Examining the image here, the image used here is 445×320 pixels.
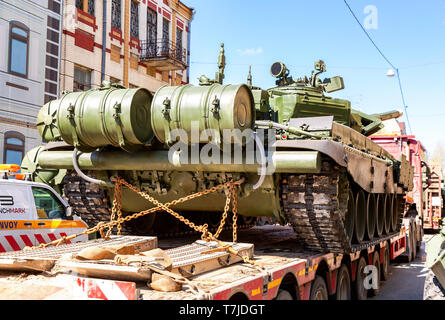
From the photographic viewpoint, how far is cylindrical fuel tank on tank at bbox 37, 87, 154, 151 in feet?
18.5

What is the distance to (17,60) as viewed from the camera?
49.8 feet

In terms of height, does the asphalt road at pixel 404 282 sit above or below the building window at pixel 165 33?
below

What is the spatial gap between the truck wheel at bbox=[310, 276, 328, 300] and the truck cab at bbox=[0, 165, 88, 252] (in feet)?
11.7

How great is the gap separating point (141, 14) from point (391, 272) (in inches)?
584

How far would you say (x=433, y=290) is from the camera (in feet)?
15.6

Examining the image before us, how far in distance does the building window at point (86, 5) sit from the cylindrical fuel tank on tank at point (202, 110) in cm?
1366

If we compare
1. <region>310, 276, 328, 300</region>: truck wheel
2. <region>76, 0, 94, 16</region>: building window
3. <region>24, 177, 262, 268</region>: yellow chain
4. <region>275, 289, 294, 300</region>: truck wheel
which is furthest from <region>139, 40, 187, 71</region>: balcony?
<region>275, 289, 294, 300</region>: truck wheel

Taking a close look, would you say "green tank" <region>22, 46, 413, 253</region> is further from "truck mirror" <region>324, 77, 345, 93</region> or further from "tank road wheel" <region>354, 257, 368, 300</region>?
"truck mirror" <region>324, 77, 345, 93</region>

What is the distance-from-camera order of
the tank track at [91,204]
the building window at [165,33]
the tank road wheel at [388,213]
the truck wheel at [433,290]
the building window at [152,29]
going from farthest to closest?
the building window at [165,33] < the building window at [152,29] < the tank road wheel at [388,213] < the tank track at [91,204] < the truck wheel at [433,290]

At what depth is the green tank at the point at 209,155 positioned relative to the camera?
214 inches

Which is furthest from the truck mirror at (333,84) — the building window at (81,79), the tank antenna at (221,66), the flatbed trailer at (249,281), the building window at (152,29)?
the building window at (152,29)

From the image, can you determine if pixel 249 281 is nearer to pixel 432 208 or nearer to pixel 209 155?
pixel 209 155

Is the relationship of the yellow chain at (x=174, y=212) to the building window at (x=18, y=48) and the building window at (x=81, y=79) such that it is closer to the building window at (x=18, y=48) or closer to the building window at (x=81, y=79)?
the building window at (x=18, y=48)

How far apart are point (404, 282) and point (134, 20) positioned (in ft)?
50.6
